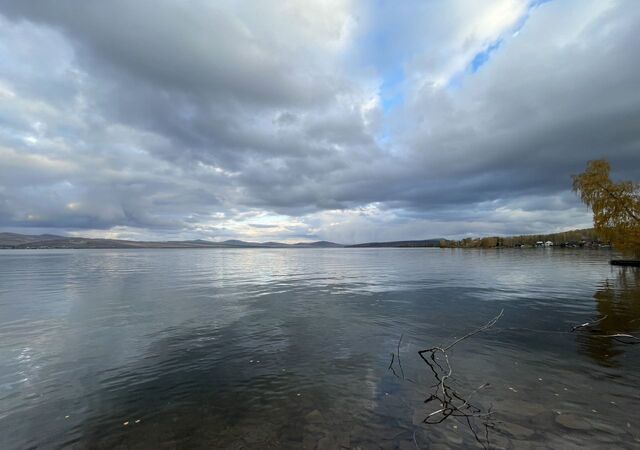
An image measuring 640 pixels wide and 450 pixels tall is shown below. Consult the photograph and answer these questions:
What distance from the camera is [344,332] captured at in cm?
1955

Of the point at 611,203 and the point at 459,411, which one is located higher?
the point at 611,203

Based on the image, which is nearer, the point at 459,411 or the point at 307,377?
the point at 459,411

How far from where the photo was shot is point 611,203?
51.6 metres

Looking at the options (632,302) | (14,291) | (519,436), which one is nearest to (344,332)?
(519,436)

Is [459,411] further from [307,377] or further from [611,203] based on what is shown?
[611,203]

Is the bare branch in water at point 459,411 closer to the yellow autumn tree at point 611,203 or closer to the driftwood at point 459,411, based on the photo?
the driftwood at point 459,411

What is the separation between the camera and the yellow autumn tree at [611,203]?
50531mm

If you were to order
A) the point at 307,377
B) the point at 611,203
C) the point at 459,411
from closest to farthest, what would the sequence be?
1. the point at 459,411
2. the point at 307,377
3. the point at 611,203

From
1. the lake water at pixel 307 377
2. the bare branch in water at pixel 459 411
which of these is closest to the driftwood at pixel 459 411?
the bare branch in water at pixel 459 411

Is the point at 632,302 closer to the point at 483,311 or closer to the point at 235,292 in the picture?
the point at 483,311

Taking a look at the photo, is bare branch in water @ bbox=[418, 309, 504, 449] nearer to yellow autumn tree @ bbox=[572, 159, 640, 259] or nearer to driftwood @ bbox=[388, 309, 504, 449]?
driftwood @ bbox=[388, 309, 504, 449]

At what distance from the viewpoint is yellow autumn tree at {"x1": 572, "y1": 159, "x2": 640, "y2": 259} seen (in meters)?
50.5

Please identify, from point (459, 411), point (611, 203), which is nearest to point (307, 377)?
point (459, 411)

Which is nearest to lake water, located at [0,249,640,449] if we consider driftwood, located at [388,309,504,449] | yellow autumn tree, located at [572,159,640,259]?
driftwood, located at [388,309,504,449]
